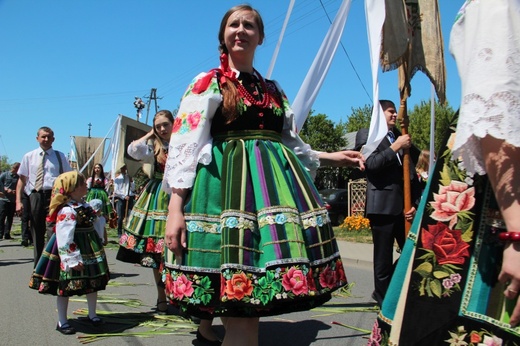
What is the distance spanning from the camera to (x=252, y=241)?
2.25m

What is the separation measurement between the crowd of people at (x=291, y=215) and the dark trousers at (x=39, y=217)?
8.10ft

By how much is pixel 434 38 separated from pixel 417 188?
148 cm

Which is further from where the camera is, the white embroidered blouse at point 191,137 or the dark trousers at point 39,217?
the dark trousers at point 39,217

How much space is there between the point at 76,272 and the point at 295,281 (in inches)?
105

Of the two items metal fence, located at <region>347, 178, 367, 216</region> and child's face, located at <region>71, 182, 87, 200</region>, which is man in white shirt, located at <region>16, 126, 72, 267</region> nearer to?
child's face, located at <region>71, 182, 87, 200</region>

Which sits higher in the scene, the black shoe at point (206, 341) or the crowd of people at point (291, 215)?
the crowd of people at point (291, 215)

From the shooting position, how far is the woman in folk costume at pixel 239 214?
2.18m

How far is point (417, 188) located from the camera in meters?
4.66

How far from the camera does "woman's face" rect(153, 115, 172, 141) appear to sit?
4793 mm

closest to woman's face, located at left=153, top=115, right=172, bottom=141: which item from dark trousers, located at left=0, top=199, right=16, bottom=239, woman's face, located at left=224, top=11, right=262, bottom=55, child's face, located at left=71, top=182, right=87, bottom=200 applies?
child's face, located at left=71, top=182, right=87, bottom=200

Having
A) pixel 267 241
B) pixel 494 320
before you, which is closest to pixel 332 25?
pixel 267 241

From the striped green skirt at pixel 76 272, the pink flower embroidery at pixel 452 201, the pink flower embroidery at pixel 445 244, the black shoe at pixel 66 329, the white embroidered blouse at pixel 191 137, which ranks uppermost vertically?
the white embroidered blouse at pixel 191 137

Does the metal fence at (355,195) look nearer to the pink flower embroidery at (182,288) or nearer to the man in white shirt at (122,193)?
the man in white shirt at (122,193)

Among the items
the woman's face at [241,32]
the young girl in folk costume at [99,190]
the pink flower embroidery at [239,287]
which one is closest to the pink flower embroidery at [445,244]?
the pink flower embroidery at [239,287]
